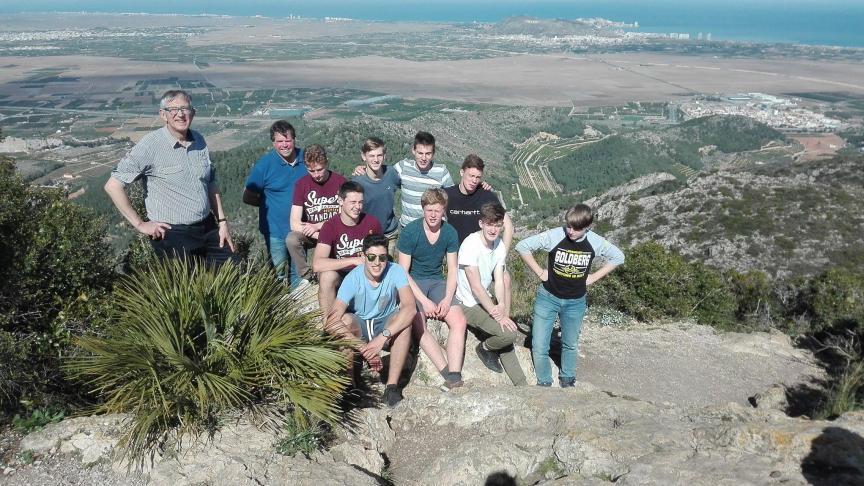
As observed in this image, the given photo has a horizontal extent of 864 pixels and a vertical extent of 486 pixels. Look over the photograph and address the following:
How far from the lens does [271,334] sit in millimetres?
4273

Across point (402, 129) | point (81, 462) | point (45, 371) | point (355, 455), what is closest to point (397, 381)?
point (355, 455)

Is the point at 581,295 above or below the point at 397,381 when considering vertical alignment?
above

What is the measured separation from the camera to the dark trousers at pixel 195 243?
5.34 meters

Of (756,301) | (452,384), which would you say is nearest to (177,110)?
(452,384)

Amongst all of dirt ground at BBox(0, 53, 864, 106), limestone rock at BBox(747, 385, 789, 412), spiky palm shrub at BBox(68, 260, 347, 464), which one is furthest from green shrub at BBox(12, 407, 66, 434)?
dirt ground at BBox(0, 53, 864, 106)

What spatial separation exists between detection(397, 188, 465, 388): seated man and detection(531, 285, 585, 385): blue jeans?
0.84m

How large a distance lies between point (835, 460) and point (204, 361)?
4.12 metres

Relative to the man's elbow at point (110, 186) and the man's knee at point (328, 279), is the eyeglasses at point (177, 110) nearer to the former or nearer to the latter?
the man's elbow at point (110, 186)

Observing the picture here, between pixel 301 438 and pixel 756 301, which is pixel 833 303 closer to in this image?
pixel 756 301

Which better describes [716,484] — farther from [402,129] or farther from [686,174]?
[686,174]

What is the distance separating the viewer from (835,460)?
12.2 ft

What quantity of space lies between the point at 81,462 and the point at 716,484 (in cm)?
389

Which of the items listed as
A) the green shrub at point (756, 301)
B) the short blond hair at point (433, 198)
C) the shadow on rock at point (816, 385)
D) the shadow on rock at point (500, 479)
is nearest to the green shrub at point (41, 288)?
the short blond hair at point (433, 198)

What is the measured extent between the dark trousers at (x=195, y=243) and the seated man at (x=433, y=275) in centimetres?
165
